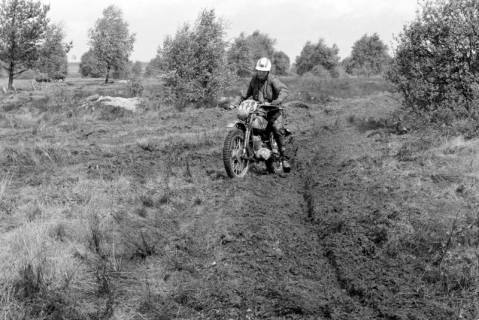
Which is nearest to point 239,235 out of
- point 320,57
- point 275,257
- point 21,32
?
point 275,257

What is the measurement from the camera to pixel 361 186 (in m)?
7.87

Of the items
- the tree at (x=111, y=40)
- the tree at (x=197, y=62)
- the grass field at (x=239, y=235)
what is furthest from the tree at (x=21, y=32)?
the grass field at (x=239, y=235)

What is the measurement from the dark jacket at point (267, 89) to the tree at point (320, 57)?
6148cm

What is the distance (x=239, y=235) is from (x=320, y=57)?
2652 inches

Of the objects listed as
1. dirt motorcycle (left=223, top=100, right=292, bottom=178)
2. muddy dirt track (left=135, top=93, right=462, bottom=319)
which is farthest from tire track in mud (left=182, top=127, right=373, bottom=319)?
dirt motorcycle (left=223, top=100, right=292, bottom=178)

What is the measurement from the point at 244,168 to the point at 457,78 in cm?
779

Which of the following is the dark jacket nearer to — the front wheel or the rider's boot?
the front wheel

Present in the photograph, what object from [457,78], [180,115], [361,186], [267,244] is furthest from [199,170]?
[180,115]

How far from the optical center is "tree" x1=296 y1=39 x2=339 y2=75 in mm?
69688

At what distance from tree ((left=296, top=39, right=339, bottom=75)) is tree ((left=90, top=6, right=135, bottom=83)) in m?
28.8

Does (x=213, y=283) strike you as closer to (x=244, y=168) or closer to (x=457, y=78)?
(x=244, y=168)

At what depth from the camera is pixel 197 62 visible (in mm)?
25594

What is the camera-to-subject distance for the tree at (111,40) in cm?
5191

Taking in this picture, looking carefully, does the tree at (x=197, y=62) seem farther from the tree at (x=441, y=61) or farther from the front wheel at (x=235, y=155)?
the front wheel at (x=235, y=155)
